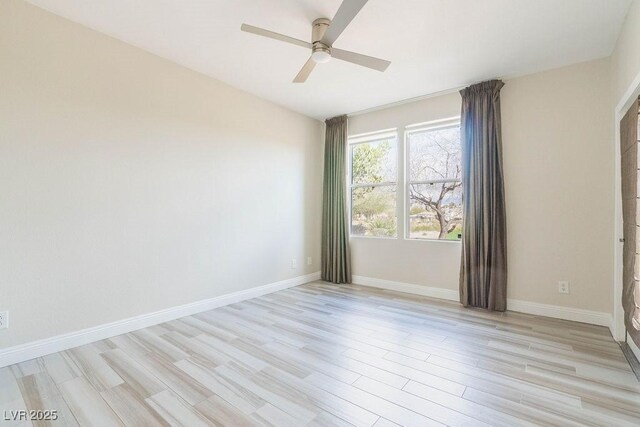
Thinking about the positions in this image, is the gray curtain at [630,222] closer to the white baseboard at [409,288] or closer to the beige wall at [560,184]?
the beige wall at [560,184]

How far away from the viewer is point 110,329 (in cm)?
259

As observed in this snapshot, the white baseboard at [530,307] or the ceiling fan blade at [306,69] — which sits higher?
the ceiling fan blade at [306,69]

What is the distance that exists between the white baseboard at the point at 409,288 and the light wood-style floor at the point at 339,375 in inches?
27.7

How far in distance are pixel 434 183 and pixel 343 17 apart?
8.67ft

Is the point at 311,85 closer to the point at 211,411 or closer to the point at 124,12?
the point at 124,12

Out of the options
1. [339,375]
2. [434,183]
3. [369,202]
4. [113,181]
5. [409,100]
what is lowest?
[339,375]

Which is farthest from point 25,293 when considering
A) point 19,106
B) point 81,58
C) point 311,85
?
point 311,85

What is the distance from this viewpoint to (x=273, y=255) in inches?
163

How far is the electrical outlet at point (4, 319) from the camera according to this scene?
6.86 ft

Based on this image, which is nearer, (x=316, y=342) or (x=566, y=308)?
(x=316, y=342)

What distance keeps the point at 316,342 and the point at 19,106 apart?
2879mm

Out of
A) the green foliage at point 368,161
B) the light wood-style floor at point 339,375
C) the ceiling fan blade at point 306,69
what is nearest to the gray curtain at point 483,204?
the light wood-style floor at point 339,375

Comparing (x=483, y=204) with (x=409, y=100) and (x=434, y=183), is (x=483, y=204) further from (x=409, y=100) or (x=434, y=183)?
(x=409, y=100)
